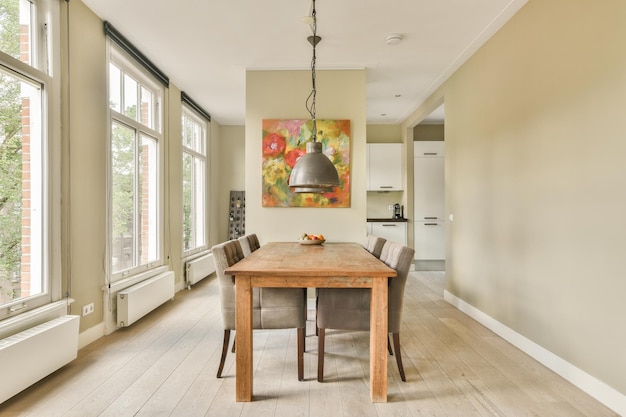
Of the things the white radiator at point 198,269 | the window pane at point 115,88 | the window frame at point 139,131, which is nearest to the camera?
the window frame at point 139,131

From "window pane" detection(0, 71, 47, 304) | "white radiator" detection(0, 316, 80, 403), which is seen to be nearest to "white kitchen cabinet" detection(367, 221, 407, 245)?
"white radiator" detection(0, 316, 80, 403)

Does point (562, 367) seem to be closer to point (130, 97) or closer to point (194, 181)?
point (130, 97)

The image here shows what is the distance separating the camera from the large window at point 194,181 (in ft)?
19.1

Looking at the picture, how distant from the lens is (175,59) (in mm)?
4172

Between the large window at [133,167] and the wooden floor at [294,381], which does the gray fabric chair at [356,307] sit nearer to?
the wooden floor at [294,381]

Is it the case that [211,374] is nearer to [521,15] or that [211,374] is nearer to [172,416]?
[172,416]

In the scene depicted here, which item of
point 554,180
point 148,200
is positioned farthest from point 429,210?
point 148,200

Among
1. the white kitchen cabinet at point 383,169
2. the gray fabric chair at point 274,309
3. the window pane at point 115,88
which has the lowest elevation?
the gray fabric chair at point 274,309

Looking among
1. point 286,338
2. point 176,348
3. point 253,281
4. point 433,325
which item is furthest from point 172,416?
point 433,325

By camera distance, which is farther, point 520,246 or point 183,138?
point 183,138

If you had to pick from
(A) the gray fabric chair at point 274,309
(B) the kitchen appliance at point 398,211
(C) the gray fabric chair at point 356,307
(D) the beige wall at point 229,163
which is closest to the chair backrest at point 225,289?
(A) the gray fabric chair at point 274,309

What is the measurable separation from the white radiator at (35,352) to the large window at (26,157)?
21 centimetres

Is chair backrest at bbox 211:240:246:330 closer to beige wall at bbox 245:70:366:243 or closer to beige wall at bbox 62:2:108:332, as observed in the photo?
beige wall at bbox 62:2:108:332

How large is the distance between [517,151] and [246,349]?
267cm
